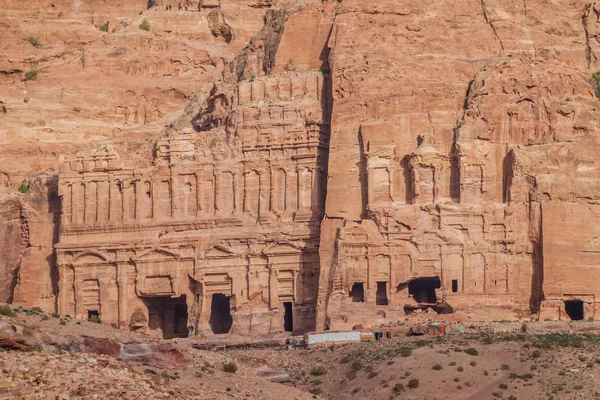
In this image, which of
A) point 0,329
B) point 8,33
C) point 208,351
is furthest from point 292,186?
point 8,33

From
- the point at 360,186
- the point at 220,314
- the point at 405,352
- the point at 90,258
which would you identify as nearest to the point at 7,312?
the point at 405,352

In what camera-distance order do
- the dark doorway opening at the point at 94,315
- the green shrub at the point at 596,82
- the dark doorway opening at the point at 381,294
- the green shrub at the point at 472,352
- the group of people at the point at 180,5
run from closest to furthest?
the green shrub at the point at 472,352
the dark doorway opening at the point at 381,294
the green shrub at the point at 596,82
the dark doorway opening at the point at 94,315
the group of people at the point at 180,5

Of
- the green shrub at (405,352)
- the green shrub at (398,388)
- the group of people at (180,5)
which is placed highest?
the group of people at (180,5)

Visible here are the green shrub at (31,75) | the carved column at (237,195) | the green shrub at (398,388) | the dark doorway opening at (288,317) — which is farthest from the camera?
the green shrub at (31,75)

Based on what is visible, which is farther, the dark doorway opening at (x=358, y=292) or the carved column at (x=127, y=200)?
the carved column at (x=127, y=200)

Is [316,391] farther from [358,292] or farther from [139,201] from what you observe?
[139,201]

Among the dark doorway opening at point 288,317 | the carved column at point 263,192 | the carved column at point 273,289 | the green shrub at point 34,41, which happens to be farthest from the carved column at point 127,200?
the green shrub at point 34,41

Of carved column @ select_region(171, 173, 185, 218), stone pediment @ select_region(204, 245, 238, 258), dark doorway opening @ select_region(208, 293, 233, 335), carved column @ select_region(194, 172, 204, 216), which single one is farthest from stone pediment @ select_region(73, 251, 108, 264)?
dark doorway opening @ select_region(208, 293, 233, 335)

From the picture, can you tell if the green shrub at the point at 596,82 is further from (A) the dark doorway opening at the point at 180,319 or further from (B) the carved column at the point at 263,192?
(A) the dark doorway opening at the point at 180,319
